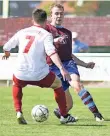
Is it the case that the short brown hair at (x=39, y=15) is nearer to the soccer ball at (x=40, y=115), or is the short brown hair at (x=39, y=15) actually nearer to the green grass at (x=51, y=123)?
the soccer ball at (x=40, y=115)

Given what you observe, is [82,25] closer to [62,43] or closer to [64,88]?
[64,88]

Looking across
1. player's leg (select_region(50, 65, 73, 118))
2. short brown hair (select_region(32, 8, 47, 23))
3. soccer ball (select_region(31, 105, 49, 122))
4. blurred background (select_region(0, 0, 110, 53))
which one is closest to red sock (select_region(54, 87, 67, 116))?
soccer ball (select_region(31, 105, 49, 122))

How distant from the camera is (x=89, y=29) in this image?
985 inches

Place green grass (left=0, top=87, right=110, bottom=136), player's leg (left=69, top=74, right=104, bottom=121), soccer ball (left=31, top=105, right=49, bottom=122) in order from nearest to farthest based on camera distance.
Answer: green grass (left=0, top=87, right=110, bottom=136)
soccer ball (left=31, top=105, right=49, bottom=122)
player's leg (left=69, top=74, right=104, bottom=121)

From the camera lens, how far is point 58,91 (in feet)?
34.7

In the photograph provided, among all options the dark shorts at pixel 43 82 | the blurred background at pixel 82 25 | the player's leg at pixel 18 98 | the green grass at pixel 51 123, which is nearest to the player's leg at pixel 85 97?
the green grass at pixel 51 123

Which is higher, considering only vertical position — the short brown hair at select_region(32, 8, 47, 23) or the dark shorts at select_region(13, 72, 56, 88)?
the short brown hair at select_region(32, 8, 47, 23)

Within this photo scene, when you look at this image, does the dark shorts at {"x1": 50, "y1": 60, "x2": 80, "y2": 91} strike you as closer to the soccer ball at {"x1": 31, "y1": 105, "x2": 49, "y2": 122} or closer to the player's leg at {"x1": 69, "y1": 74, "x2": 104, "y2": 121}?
the player's leg at {"x1": 69, "y1": 74, "x2": 104, "y2": 121}

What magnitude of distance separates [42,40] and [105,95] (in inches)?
294

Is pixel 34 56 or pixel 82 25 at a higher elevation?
pixel 34 56

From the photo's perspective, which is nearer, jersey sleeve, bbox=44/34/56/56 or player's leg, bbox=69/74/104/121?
jersey sleeve, bbox=44/34/56/56

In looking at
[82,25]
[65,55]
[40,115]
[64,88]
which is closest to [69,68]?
[65,55]

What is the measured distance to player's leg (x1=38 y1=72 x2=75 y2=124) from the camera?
1042 cm

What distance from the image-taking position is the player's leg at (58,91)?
10.4 meters
